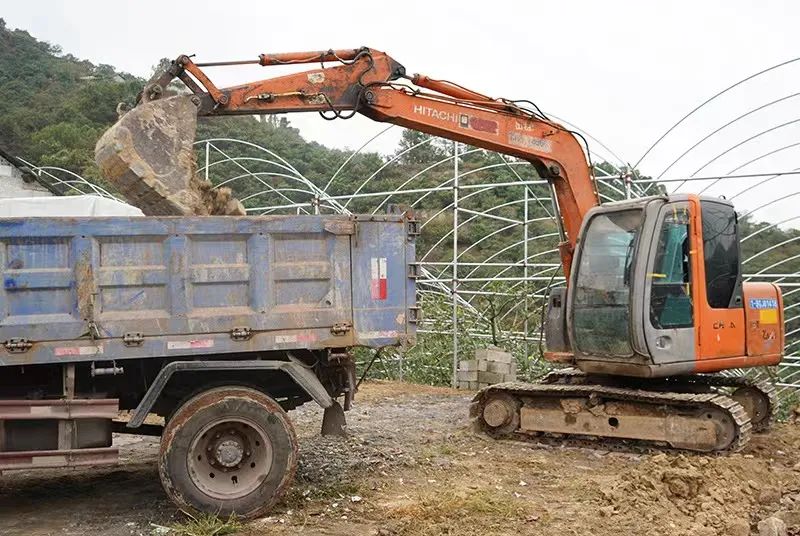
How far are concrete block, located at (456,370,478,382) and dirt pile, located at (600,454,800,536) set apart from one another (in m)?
6.31

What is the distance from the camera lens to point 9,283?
18.2ft

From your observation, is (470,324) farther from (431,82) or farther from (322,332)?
(322,332)

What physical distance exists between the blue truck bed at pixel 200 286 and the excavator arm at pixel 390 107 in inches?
36.4

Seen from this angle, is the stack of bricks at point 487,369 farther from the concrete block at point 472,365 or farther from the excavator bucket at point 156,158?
the excavator bucket at point 156,158

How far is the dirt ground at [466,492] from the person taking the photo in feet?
18.5

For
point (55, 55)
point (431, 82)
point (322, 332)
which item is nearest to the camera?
point (322, 332)

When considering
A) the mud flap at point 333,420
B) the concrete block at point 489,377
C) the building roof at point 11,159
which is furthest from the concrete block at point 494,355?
the building roof at point 11,159

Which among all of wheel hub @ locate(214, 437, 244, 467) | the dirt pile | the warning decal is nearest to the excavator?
the dirt pile

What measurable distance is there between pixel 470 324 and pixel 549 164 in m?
6.60

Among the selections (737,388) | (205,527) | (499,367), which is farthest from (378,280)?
(499,367)

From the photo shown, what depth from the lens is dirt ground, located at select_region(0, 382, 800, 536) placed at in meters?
5.65

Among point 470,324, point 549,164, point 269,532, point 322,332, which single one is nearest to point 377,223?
point 322,332

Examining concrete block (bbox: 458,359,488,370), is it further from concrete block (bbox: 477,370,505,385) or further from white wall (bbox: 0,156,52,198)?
white wall (bbox: 0,156,52,198)

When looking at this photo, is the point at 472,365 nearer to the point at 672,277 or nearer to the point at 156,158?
the point at 672,277
